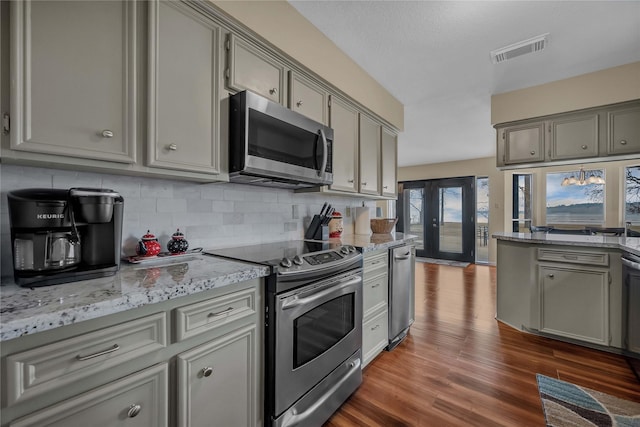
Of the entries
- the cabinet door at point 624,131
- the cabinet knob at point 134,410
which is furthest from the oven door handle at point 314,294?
the cabinet door at point 624,131

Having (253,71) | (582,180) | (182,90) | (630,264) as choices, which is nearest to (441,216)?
(582,180)

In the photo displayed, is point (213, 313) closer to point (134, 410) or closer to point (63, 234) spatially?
point (134, 410)

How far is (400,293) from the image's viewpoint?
2500 mm

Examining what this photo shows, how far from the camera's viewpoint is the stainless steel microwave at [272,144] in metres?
1.50

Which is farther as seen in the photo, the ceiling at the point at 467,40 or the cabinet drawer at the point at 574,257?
the cabinet drawer at the point at 574,257

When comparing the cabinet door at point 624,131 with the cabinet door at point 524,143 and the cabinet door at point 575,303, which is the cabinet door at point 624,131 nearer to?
the cabinet door at point 524,143

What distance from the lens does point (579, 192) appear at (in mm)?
5348

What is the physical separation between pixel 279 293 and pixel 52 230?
0.88m

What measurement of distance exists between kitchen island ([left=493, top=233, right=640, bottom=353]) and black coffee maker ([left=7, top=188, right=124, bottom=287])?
3333 millimetres

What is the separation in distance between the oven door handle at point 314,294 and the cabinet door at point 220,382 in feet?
0.62

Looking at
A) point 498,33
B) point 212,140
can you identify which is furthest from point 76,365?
point 498,33

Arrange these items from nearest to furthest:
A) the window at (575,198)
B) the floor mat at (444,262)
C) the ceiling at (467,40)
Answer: the ceiling at (467,40) → the window at (575,198) → the floor mat at (444,262)

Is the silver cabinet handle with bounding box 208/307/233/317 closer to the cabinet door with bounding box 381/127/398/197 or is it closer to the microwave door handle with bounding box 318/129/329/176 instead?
the microwave door handle with bounding box 318/129/329/176

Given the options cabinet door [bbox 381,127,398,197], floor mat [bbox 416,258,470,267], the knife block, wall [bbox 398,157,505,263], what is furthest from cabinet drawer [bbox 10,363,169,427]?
wall [bbox 398,157,505,263]
